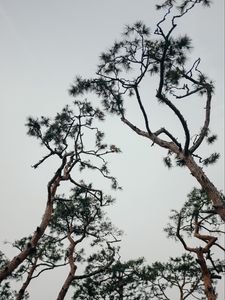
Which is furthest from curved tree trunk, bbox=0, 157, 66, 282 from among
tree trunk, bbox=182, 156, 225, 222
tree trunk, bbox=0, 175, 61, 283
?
tree trunk, bbox=182, 156, 225, 222

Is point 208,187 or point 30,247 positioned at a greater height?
point 208,187

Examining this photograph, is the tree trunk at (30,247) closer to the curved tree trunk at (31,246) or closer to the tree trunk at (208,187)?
the curved tree trunk at (31,246)

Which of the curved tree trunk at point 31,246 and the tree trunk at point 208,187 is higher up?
the tree trunk at point 208,187

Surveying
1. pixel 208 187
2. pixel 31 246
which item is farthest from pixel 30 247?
pixel 208 187

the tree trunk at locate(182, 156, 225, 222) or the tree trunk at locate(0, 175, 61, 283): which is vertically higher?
the tree trunk at locate(182, 156, 225, 222)

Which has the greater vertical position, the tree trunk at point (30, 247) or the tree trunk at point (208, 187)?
the tree trunk at point (208, 187)

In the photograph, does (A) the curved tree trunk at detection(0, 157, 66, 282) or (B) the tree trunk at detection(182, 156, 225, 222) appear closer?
(B) the tree trunk at detection(182, 156, 225, 222)

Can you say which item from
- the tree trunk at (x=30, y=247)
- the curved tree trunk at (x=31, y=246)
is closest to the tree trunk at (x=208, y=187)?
the curved tree trunk at (x=31, y=246)

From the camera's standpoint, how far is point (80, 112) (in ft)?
37.2

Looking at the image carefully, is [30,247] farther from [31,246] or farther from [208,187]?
[208,187]

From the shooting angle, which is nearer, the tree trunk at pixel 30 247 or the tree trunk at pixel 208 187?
the tree trunk at pixel 208 187

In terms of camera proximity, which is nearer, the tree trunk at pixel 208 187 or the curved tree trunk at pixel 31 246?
the tree trunk at pixel 208 187

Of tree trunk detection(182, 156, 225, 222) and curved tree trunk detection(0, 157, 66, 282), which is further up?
tree trunk detection(182, 156, 225, 222)

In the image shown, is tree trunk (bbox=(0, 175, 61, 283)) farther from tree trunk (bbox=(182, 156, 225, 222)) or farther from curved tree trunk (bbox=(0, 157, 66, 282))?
tree trunk (bbox=(182, 156, 225, 222))
